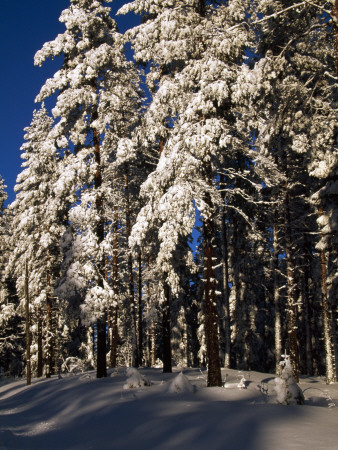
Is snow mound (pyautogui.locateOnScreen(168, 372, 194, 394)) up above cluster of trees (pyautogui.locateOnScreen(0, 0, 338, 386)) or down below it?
below

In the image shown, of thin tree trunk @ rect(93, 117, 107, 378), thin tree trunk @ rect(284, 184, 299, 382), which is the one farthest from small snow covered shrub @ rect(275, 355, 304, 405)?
thin tree trunk @ rect(93, 117, 107, 378)

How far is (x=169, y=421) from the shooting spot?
8.32m

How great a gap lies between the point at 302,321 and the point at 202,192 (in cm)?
2064

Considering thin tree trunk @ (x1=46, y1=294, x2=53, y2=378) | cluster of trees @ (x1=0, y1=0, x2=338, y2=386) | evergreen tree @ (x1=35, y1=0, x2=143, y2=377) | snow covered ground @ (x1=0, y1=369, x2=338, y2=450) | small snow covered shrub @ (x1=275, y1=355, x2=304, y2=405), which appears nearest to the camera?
snow covered ground @ (x1=0, y1=369, x2=338, y2=450)

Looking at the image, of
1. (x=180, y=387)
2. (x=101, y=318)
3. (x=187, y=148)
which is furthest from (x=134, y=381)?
(x=187, y=148)

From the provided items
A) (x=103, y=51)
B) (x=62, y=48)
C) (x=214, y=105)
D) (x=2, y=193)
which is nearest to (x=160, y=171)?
(x=214, y=105)

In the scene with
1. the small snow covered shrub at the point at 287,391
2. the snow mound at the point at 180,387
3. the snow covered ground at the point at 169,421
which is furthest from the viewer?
the snow mound at the point at 180,387

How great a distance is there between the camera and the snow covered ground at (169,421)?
673 cm

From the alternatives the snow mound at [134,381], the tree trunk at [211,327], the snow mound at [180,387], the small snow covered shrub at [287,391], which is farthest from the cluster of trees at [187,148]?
the small snow covered shrub at [287,391]

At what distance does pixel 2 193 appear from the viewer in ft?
123

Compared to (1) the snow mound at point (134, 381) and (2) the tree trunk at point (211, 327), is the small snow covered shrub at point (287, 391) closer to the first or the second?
(2) the tree trunk at point (211, 327)

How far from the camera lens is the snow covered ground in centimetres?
673

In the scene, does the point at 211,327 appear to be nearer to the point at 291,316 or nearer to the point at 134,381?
Answer: the point at 134,381

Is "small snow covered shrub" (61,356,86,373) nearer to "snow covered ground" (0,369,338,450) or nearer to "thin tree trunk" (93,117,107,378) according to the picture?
"thin tree trunk" (93,117,107,378)
